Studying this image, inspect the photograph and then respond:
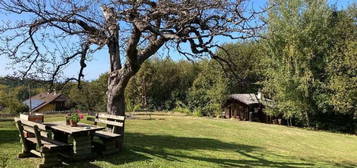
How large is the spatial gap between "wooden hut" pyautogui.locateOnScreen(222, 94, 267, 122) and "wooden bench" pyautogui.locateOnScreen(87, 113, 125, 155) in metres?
19.8

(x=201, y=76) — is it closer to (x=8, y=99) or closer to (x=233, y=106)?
(x=233, y=106)

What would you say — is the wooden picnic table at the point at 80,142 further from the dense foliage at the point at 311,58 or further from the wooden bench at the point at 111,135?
the dense foliage at the point at 311,58

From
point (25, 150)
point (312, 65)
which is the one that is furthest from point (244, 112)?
point (25, 150)

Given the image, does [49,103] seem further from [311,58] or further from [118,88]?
[118,88]

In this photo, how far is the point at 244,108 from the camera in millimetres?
26422

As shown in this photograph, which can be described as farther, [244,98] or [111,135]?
[244,98]

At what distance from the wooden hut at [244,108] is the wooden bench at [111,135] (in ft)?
65.1

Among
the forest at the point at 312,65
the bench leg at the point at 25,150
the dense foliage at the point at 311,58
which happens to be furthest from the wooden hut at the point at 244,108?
the bench leg at the point at 25,150

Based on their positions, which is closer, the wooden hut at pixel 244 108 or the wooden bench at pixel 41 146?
the wooden bench at pixel 41 146

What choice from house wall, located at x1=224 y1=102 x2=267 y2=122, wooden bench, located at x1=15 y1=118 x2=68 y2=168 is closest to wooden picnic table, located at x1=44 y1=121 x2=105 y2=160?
wooden bench, located at x1=15 y1=118 x2=68 y2=168

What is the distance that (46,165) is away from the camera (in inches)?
212

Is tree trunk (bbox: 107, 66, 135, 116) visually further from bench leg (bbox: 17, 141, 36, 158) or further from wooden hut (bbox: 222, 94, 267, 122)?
wooden hut (bbox: 222, 94, 267, 122)

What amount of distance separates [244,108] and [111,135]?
21.5m

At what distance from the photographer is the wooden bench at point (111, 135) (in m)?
6.57
